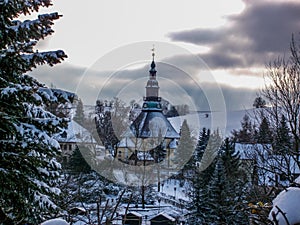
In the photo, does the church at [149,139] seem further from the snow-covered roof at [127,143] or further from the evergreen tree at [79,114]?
the evergreen tree at [79,114]

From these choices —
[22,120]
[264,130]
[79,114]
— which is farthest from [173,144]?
[22,120]

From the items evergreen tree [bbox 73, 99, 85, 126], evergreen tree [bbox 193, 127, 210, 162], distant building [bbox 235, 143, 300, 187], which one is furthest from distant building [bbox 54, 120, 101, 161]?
distant building [bbox 235, 143, 300, 187]

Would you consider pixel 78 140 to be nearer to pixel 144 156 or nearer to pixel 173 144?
pixel 144 156

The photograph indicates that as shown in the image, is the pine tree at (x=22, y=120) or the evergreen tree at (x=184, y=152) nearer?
the pine tree at (x=22, y=120)

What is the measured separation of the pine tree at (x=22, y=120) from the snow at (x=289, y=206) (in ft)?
12.4

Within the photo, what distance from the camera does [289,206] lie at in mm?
1775

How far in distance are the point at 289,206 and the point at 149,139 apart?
3282cm

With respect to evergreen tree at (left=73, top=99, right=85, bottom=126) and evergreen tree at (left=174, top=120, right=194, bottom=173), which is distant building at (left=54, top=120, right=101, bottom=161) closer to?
evergreen tree at (left=73, top=99, right=85, bottom=126)

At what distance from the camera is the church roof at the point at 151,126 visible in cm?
3494

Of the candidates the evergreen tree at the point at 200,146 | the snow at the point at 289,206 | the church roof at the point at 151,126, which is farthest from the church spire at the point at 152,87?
the snow at the point at 289,206

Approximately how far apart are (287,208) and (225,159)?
50.8ft

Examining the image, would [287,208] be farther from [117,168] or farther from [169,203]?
[117,168]

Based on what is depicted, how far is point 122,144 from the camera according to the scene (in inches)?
1378

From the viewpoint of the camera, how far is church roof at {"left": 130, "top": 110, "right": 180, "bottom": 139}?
3494cm
